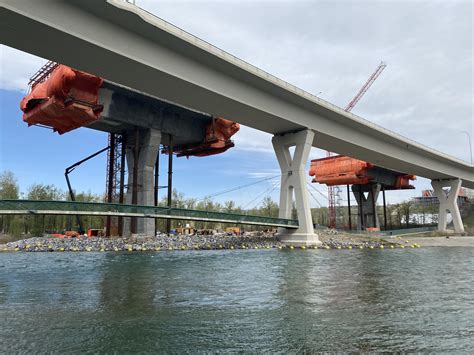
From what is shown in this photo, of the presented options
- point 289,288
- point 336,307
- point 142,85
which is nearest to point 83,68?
point 142,85

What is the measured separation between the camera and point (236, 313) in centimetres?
1007

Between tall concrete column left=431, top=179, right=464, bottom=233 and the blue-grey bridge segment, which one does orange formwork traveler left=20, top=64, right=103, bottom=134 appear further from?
tall concrete column left=431, top=179, right=464, bottom=233

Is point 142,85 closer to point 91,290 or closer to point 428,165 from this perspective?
point 91,290

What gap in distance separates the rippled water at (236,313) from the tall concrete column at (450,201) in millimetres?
79234

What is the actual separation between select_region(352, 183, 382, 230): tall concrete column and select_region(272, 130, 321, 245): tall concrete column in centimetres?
5637

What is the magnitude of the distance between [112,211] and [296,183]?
79.3ft

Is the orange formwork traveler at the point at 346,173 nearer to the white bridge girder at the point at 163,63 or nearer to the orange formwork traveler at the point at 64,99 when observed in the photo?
the white bridge girder at the point at 163,63

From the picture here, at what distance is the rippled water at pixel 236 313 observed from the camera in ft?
24.5

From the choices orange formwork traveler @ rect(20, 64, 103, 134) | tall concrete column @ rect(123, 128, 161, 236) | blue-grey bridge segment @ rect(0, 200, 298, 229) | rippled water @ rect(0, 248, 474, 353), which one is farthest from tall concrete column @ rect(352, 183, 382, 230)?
rippled water @ rect(0, 248, 474, 353)

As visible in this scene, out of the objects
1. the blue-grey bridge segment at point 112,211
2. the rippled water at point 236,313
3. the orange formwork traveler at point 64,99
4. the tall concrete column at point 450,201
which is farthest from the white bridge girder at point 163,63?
the tall concrete column at point 450,201

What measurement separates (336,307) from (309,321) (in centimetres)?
193

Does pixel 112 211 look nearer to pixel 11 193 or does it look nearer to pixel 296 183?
pixel 296 183

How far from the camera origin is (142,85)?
34.1m

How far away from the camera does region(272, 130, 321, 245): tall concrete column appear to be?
156ft
